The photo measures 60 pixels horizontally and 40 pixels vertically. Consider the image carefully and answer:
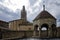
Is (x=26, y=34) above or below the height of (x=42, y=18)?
below

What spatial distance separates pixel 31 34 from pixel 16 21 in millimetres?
11503

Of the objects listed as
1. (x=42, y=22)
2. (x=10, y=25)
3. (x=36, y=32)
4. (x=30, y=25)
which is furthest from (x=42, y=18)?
(x=10, y=25)

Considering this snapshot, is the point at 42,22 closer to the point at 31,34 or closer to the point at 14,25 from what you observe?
the point at 31,34

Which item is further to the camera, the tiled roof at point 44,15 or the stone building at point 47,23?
the tiled roof at point 44,15

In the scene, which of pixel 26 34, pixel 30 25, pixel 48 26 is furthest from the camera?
pixel 30 25

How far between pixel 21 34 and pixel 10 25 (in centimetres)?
1405

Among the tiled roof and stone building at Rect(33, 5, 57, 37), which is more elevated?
the tiled roof

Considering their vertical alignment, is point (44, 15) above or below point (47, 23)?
above

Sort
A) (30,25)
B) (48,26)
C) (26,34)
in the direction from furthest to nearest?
1. (30,25)
2. (26,34)
3. (48,26)

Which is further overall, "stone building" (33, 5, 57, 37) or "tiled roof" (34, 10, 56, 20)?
"tiled roof" (34, 10, 56, 20)

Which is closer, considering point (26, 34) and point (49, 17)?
point (49, 17)

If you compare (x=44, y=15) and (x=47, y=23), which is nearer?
(x=47, y=23)

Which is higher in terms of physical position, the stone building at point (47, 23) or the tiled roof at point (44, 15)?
the tiled roof at point (44, 15)

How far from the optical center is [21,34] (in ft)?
109
